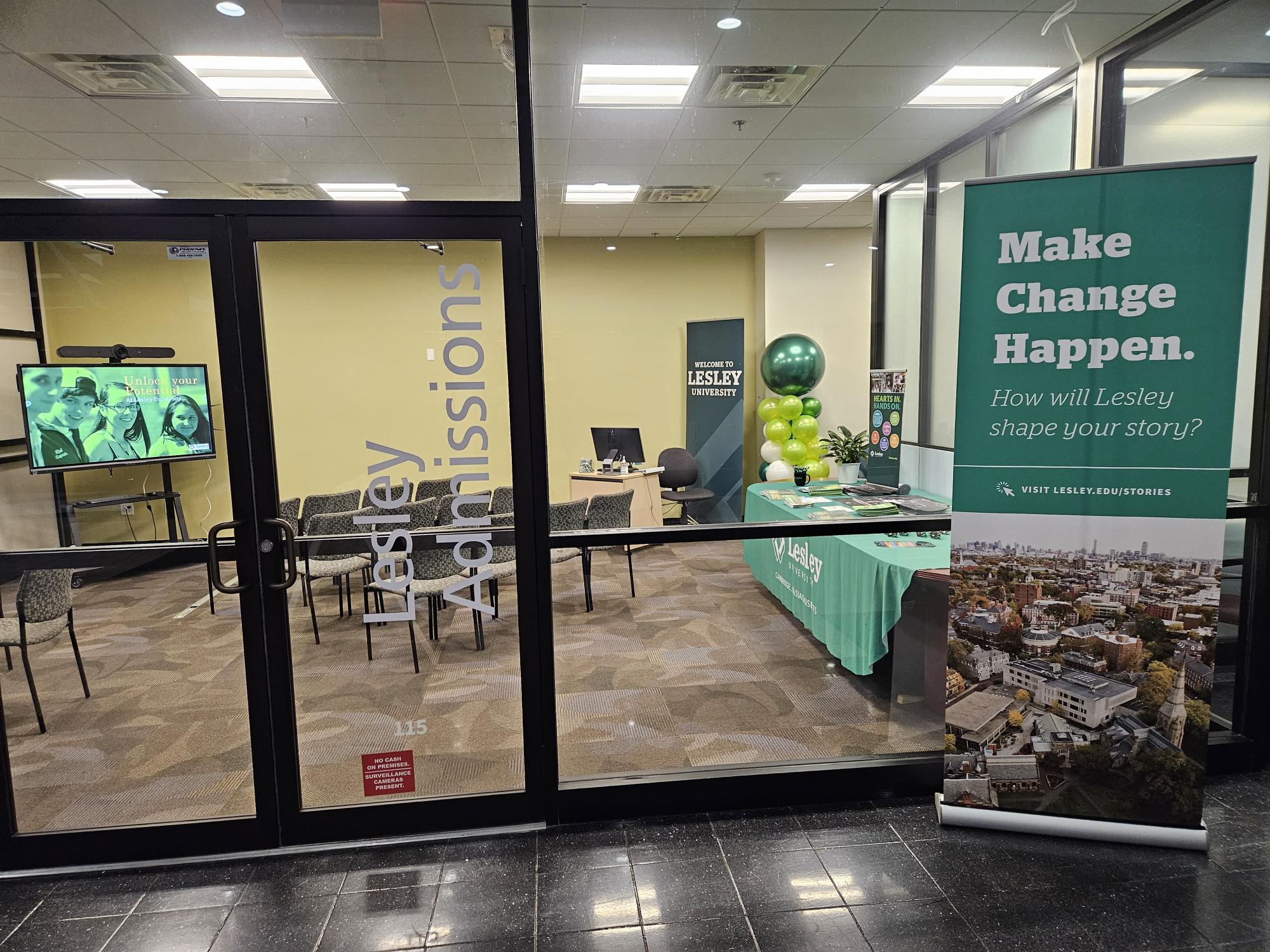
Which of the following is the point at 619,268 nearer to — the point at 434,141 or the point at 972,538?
the point at 434,141

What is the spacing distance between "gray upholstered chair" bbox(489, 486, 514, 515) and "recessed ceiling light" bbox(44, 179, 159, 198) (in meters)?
1.45

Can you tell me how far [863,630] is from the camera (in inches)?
128

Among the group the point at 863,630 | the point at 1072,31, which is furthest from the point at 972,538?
the point at 1072,31

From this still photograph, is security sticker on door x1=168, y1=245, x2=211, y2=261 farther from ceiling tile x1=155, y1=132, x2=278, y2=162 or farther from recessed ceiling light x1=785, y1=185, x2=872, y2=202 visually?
recessed ceiling light x1=785, y1=185, x2=872, y2=202

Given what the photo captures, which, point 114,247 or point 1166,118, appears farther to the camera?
point 1166,118

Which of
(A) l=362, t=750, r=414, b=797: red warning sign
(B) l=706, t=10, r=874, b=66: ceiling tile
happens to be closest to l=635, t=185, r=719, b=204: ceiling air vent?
(B) l=706, t=10, r=874, b=66: ceiling tile

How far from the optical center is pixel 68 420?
228cm

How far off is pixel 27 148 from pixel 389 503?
224cm

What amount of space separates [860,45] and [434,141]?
6.70ft

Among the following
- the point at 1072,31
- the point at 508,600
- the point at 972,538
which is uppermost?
the point at 1072,31

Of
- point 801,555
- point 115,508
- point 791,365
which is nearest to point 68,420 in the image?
point 115,508

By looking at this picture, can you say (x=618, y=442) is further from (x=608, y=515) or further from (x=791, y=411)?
(x=791, y=411)

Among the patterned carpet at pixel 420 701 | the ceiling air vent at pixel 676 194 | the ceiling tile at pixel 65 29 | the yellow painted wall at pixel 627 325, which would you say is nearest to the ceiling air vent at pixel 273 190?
the yellow painted wall at pixel 627 325

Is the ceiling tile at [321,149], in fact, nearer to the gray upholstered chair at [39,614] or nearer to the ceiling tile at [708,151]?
the ceiling tile at [708,151]
